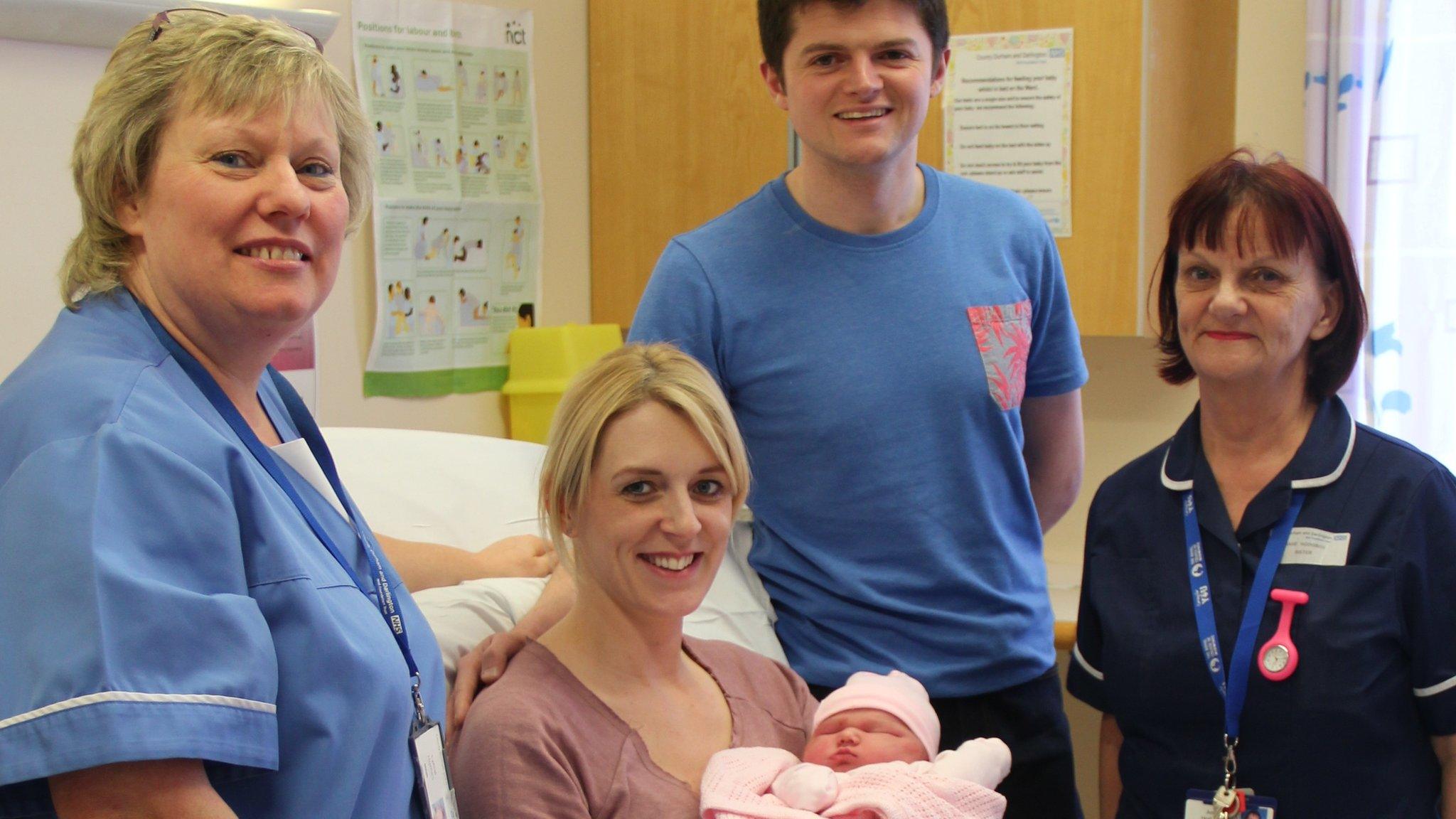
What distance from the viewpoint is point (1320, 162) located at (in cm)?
268

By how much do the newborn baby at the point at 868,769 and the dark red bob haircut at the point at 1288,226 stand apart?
0.73m

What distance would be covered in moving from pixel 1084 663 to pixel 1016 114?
1.28m

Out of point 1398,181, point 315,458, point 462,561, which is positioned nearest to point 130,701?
point 315,458

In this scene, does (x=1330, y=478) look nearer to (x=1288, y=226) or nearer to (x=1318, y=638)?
(x=1318, y=638)

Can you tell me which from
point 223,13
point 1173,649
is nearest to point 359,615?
point 223,13

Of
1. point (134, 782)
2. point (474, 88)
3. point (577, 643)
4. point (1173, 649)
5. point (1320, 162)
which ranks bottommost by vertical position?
point (1173, 649)

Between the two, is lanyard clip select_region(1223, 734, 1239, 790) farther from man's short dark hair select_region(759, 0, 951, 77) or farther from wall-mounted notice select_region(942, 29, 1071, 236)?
wall-mounted notice select_region(942, 29, 1071, 236)

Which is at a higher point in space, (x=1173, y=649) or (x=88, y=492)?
(x=88, y=492)

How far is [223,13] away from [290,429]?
394mm

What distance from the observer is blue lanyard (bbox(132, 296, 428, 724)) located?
1.04m

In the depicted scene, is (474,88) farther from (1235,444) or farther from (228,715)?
(228,715)

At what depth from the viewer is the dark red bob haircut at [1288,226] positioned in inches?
69.3

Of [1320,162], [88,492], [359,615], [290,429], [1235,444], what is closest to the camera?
[88,492]

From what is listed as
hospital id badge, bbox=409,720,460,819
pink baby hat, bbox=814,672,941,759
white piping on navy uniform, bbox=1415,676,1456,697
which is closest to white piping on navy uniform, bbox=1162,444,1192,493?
white piping on navy uniform, bbox=1415,676,1456,697
